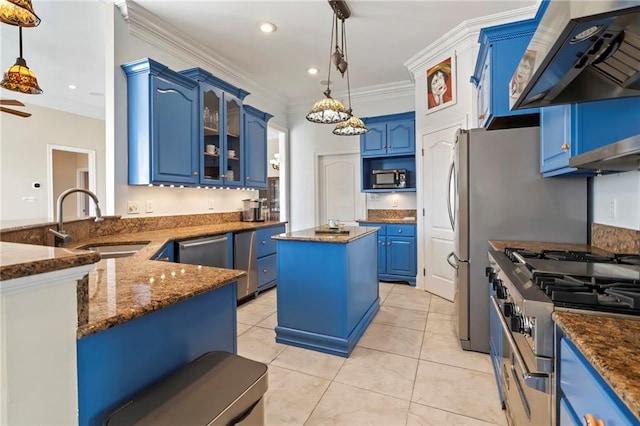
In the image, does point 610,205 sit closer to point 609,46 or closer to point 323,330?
point 609,46

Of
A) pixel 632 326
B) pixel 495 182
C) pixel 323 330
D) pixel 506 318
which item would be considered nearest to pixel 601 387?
pixel 632 326

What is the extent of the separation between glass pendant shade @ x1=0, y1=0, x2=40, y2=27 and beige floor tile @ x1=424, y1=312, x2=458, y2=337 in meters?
3.46

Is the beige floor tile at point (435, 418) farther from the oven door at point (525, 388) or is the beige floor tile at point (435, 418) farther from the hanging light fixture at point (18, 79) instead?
the hanging light fixture at point (18, 79)

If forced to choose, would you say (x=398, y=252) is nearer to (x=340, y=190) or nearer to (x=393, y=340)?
(x=340, y=190)

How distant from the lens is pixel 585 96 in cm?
146

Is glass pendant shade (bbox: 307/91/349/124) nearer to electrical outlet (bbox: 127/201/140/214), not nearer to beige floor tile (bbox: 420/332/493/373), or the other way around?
electrical outlet (bbox: 127/201/140/214)

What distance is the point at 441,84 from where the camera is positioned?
12.3 feet

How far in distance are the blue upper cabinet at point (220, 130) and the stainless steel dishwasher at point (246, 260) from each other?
0.72 metres

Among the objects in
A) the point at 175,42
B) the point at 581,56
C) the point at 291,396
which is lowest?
the point at 291,396

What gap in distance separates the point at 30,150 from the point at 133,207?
3540mm

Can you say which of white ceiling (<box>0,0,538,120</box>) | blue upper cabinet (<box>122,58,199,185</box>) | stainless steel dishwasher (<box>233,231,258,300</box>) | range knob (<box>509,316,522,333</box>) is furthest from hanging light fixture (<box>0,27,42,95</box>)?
range knob (<box>509,316,522,333</box>)

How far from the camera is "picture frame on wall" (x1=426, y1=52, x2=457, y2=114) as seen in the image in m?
3.57

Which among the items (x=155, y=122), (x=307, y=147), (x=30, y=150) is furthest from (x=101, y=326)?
(x=30, y=150)

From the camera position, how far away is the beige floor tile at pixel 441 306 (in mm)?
3320
